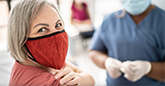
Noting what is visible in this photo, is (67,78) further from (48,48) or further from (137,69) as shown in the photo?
(137,69)

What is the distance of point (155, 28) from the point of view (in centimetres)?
103

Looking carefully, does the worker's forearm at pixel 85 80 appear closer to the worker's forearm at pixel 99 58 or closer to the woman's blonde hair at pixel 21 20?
the woman's blonde hair at pixel 21 20

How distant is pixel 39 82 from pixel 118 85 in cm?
76

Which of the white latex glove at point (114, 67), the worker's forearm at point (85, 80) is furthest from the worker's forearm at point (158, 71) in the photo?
the worker's forearm at point (85, 80)

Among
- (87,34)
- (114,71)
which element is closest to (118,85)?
(114,71)

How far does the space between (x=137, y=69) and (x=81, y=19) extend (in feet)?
9.44

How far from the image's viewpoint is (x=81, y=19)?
12.2ft

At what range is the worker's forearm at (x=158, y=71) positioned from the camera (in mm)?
1014

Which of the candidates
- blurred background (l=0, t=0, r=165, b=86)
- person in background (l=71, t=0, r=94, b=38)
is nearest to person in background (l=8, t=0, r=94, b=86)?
blurred background (l=0, t=0, r=165, b=86)

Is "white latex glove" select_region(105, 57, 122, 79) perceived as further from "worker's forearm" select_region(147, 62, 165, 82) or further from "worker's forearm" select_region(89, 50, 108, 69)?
"worker's forearm" select_region(147, 62, 165, 82)

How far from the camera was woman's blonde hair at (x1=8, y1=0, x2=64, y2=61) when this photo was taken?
0.59 meters

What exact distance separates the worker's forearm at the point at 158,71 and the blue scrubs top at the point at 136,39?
0.06 meters

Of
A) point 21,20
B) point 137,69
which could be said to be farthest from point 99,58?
point 21,20

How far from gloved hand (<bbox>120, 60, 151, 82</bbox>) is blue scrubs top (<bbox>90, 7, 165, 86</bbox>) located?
8 centimetres
